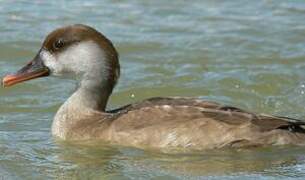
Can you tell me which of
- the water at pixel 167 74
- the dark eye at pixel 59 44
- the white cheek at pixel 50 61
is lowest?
the water at pixel 167 74

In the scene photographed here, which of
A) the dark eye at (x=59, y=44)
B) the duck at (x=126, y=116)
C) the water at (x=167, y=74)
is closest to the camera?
the water at (x=167, y=74)

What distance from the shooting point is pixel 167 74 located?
13.3 metres

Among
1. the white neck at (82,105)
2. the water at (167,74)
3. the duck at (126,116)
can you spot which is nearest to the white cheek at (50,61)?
the duck at (126,116)

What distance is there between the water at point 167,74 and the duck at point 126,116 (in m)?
0.13

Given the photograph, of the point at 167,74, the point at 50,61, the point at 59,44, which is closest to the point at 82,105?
the point at 50,61

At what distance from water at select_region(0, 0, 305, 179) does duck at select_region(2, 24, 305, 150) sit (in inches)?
5.1

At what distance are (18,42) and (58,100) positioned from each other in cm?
221

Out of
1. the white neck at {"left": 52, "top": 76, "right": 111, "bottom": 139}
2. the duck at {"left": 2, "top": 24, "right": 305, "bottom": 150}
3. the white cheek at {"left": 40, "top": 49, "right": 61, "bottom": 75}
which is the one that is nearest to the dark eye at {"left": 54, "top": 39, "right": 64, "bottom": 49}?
the duck at {"left": 2, "top": 24, "right": 305, "bottom": 150}

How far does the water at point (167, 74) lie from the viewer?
32.1 feet

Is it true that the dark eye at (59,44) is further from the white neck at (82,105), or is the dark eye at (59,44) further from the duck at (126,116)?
the white neck at (82,105)

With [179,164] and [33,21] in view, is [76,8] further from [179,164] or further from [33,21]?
[179,164]

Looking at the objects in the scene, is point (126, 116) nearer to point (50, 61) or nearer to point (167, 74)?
point (50, 61)

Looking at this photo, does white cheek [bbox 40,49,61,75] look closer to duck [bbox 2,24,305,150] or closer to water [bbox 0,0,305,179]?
duck [bbox 2,24,305,150]

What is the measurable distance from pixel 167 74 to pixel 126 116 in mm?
2957
